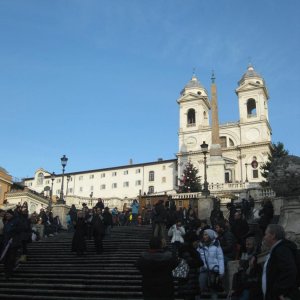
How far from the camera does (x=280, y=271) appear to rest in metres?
5.09

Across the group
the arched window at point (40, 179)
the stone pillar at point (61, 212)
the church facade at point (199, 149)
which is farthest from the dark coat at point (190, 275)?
the arched window at point (40, 179)

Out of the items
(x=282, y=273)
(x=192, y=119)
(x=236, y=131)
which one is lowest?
(x=282, y=273)

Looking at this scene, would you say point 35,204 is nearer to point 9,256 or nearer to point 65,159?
point 65,159

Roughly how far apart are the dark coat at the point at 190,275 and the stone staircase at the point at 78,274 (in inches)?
129

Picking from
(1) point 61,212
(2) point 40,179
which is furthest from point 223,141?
(1) point 61,212

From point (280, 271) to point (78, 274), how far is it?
28.5 ft

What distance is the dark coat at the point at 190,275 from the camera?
7.43 meters

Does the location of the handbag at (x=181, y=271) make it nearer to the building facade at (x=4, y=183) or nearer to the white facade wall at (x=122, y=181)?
the building facade at (x=4, y=183)

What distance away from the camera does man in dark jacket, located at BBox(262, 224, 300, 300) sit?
4.96m

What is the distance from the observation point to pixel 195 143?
76.9m

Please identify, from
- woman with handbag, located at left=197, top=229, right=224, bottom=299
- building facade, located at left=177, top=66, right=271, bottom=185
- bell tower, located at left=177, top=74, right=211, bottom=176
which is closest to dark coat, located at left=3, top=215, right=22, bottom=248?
woman with handbag, located at left=197, top=229, right=224, bottom=299

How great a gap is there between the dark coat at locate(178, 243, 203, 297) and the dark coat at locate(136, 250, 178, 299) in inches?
54.2

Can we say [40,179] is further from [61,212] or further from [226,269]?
[226,269]

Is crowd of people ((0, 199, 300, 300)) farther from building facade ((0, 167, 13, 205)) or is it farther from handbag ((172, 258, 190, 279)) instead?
building facade ((0, 167, 13, 205))
